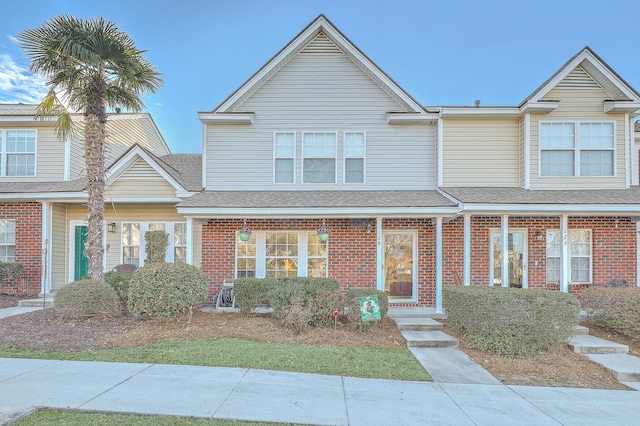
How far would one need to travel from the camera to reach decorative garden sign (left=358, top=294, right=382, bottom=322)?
7.61 metres

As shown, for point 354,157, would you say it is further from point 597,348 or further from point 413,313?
point 597,348

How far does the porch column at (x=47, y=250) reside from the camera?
11.2m

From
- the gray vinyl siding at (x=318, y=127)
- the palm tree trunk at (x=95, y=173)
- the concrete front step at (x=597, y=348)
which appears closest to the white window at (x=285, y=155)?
the gray vinyl siding at (x=318, y=127)

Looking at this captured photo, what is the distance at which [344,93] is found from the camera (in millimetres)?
11312

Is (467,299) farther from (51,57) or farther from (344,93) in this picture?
(51,57)

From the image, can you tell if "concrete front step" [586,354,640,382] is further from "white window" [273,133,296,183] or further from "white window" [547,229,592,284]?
"white window" [273,133,296,183]

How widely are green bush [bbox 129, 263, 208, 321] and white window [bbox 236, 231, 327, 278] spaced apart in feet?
10.4

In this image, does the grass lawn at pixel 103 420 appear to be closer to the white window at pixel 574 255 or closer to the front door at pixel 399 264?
the front door at pixel 399 264

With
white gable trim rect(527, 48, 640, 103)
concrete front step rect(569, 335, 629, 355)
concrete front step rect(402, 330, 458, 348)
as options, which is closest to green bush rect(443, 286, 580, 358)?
concrete front step rect(569, 335, 629, 355)

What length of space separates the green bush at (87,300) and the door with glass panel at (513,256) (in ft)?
33.6

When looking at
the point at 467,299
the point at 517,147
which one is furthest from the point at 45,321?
the point at 517,147

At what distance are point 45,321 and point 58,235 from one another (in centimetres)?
481

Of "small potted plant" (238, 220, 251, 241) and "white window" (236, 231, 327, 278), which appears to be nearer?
A: "small potted plant" (238, 220, 251, 241)

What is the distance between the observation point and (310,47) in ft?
37.1
